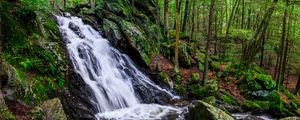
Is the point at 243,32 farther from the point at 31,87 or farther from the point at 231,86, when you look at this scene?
the point at 31,87

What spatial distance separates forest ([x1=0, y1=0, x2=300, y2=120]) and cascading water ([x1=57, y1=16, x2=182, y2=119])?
0.06 metres

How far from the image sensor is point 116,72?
1559 cm

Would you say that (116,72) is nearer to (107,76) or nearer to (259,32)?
(107,76)

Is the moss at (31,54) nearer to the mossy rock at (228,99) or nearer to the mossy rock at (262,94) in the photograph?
the mossy rock at (228,99)

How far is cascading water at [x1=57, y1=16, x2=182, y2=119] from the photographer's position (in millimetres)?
12680

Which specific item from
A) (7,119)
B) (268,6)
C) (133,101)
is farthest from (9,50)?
(268,6)

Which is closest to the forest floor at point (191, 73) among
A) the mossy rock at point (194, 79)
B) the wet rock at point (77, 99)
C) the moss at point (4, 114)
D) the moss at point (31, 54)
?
the mossy rock at point (194, 79)

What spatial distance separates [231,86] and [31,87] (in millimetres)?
12943

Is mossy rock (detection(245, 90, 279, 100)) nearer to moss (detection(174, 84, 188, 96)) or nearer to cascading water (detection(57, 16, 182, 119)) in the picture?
moss (detection(174, 84, 188, 96))

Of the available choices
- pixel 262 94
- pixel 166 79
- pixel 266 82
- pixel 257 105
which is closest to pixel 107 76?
pixel 166 79

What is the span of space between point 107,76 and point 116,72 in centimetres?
96

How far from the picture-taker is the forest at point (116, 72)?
9914 millimetres

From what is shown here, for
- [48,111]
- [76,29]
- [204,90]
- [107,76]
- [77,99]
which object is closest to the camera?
[48,111]

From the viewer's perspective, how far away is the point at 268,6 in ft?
55.8
